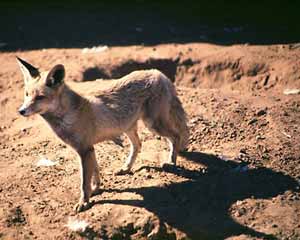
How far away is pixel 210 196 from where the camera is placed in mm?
6246

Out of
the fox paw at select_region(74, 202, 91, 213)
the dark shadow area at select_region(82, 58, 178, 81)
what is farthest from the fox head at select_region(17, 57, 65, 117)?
the dark shadow area at select_region(82, 58, 178, 81)

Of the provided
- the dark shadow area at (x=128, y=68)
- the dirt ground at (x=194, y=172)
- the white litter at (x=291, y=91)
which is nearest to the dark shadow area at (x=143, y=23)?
the dark shadow area at (x=128, y=68)

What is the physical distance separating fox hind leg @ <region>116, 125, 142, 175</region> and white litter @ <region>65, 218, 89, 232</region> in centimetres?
108

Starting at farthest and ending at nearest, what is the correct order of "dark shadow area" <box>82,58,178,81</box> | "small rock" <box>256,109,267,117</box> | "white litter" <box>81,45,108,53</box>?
"white litter" <box>81,45,108,53</box> < "dark shadow area" <box>82,58,178,81</box> < "small rock" <box>256,109,267,117</box>

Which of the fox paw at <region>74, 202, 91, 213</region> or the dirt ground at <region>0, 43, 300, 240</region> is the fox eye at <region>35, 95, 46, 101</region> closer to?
the dirt ground at <region>0, 43, 300, 240</region>

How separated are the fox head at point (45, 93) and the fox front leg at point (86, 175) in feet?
2.21

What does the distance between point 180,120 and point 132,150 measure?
77cm

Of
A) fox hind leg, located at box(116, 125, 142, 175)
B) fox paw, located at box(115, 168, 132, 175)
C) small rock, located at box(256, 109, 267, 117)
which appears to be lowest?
fox paw, located at box(115, 168, 132, 175)

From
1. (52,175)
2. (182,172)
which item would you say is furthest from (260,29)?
(52,175)

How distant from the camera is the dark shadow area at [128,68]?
9.59 meters

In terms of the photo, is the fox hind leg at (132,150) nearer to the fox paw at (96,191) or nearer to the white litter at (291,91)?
the fox paw at (96,191)

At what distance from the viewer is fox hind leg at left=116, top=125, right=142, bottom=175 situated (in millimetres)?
6902

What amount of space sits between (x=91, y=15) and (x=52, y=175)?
5944mm

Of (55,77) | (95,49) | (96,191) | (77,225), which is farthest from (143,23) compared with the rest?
(77,225)
